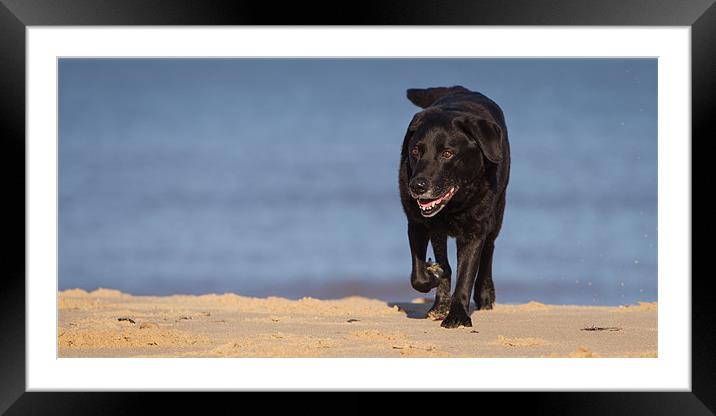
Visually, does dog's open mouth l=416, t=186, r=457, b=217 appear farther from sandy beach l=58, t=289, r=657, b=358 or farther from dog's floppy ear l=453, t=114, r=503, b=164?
sandy beach l=58, t=289, r=657, b=358

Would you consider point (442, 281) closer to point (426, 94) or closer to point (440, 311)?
point (440, 311)

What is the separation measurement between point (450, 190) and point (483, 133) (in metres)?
0.48

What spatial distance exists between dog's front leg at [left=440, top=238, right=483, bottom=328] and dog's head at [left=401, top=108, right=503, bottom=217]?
406mm

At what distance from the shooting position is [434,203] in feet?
23.1

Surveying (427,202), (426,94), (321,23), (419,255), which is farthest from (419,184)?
(426,94)

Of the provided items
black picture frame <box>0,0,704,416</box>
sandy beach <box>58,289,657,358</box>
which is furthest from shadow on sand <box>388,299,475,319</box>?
black picture frame <box>0,0,704,416</box>

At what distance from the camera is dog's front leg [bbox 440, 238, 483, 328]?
702cm

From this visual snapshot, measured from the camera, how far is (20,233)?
204 inches

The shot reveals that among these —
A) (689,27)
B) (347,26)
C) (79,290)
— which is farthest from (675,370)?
(79,290)

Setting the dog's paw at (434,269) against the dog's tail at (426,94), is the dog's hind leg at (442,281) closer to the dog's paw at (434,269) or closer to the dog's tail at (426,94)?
the dog's paw at (434,269)

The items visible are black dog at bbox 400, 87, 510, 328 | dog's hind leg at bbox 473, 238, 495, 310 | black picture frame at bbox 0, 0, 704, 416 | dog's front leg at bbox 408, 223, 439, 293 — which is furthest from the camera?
dog's hind leg at bbox 473, 238, 495, 310

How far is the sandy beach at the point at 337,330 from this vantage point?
609cm

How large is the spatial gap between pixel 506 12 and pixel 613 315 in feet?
13.9

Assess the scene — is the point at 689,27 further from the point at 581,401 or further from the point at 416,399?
the point at 416,399
